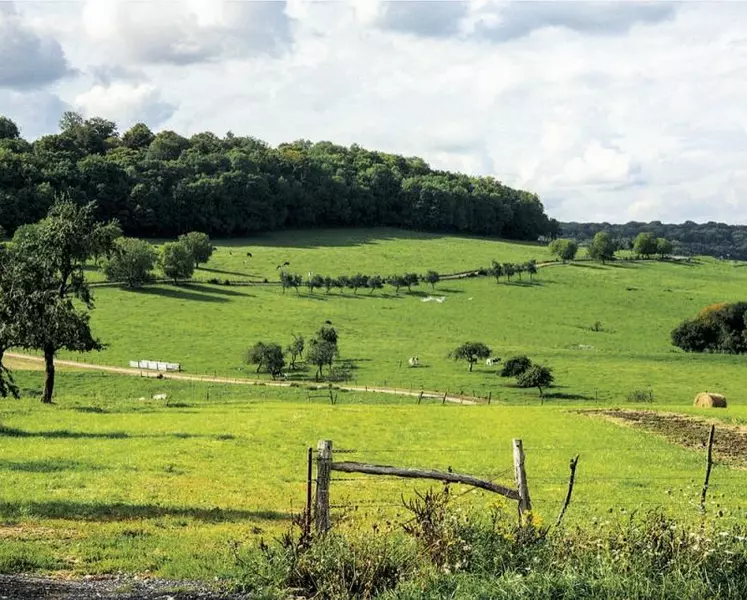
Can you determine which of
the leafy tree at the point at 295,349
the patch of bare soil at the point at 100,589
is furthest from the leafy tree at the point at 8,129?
the patch of bare soil at the point at 100,589

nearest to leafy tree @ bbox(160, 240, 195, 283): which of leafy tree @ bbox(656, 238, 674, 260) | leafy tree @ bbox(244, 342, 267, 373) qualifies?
leafy tree @ bbox(244, 342, 267, 373)

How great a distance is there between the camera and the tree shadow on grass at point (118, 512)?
60.3 feet

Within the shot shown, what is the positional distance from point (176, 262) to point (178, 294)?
24.2ft

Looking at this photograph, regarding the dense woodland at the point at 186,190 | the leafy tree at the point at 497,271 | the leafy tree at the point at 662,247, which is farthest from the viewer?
the leafy tree at the point at 662,247

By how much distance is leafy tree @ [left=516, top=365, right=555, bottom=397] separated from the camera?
2744 inches

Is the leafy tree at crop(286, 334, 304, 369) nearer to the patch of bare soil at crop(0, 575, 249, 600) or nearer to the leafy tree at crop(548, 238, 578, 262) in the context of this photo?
the patch of bare soil at crop(0, 575, 249, 600)

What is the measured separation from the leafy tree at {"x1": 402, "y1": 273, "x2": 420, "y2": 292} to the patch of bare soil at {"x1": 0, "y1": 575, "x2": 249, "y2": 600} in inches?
4439

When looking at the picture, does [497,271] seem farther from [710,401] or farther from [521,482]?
[521,482]

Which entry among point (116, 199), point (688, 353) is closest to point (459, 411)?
point (688, 353)

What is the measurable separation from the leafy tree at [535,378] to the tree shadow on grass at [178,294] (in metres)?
52.3

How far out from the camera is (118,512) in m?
19.2

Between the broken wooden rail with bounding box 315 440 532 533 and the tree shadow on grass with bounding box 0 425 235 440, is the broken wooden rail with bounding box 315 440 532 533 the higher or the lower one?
the higher one

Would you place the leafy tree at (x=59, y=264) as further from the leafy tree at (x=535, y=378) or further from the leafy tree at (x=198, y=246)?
the leafy tree at (x=198, y=246)

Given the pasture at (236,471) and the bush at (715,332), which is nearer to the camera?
the pasture at (236,471)
